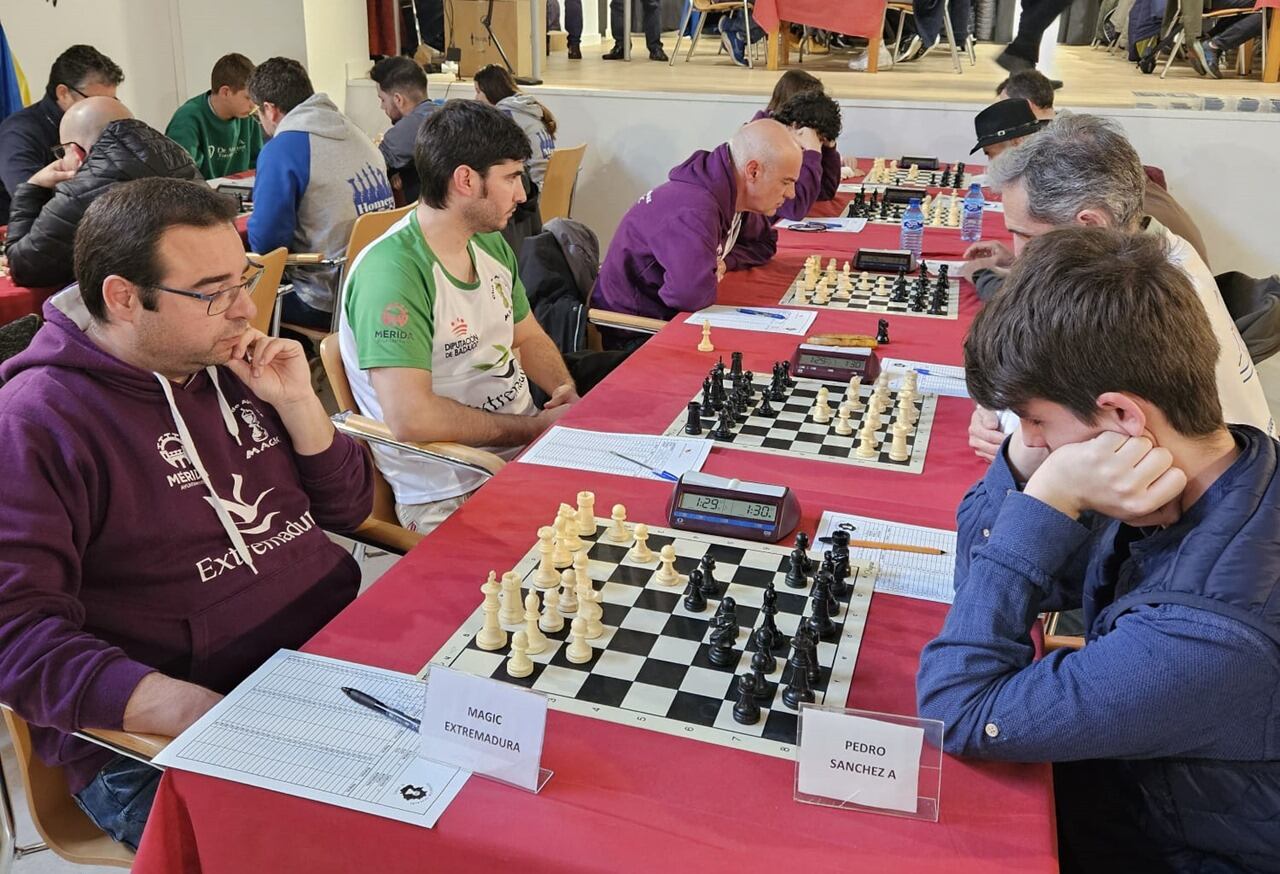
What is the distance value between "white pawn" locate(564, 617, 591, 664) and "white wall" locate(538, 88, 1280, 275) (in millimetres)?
5704

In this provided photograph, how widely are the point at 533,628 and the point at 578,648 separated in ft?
0.23

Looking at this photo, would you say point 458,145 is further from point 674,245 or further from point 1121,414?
point 1121,414

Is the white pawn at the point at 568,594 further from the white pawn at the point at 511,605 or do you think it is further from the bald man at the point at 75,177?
the bald man at the point at 75,177

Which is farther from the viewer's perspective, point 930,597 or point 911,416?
point 911,416

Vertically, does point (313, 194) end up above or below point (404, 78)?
below

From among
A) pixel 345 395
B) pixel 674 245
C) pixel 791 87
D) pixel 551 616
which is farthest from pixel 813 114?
pixel 551 616

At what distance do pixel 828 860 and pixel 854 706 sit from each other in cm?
28

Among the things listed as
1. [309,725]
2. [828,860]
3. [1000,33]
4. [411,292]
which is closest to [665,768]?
[828,860]

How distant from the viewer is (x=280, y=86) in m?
4.87

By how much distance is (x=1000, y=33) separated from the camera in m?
10.8

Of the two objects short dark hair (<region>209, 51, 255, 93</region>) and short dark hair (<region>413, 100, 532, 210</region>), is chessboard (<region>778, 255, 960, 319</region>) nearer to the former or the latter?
short dark hair (<region>413, 100, 532, 210</region>)

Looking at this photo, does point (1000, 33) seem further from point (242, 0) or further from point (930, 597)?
Answer: point (930, 597)

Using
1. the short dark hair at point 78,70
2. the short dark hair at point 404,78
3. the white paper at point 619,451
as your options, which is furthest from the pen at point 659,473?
the short dark hair at point 404,78

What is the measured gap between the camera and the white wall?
616cm
